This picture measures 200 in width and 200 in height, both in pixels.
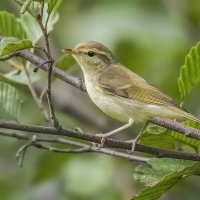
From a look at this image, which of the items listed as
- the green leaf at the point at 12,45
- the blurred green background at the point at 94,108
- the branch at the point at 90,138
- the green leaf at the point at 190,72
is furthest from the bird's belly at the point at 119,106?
the blurred green background at the point at 94,108

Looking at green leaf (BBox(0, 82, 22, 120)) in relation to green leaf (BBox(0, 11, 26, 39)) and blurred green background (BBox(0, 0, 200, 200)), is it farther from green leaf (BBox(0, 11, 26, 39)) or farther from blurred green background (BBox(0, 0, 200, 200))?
blurred green background (BBox(0, 0, 200, 200))

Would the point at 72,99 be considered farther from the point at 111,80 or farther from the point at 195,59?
the point at 195,59

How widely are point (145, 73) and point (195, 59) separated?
7.00ft

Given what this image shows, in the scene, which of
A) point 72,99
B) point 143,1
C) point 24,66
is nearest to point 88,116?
point 72,99

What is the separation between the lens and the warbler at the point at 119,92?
10.5 ft

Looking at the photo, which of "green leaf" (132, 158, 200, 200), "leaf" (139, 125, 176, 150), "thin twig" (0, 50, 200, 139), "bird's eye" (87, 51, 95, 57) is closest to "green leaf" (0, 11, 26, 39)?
"thin twig" (0, 50, 200, 139)

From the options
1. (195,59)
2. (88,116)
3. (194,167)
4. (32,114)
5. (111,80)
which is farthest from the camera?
(32,114)

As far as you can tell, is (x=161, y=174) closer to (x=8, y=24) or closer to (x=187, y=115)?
Result: (x=187, y=115)

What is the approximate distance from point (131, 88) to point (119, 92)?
0.20 feet

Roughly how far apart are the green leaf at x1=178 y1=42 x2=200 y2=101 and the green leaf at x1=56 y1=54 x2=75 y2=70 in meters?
0.68

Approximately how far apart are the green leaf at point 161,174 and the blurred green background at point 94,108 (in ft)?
5.10

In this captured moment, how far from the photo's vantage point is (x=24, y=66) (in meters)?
3.53

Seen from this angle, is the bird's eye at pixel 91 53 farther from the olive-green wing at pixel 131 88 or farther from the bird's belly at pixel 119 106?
the bird's belly at pixel 119 106

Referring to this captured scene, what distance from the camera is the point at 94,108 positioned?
18.6 feet
